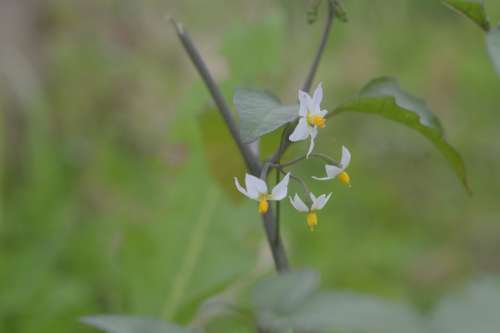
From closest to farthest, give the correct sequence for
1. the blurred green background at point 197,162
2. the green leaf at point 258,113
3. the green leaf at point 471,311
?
the green leaf at point 258,113, the green leaf at point 471,311, the blurred green background at point 197,162

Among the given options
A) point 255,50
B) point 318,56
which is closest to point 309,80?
point 318,56

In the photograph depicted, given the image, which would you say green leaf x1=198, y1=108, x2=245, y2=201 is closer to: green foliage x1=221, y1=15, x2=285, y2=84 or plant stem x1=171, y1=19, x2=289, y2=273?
plant stem x1=171, y1=19, x2=289, y2=273

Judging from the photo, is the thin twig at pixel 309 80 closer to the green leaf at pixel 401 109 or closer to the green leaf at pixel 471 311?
the green leaf at pixel 401 109

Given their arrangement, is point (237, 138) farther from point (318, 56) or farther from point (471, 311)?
point (471, 311)

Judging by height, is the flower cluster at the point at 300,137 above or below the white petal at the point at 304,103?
below

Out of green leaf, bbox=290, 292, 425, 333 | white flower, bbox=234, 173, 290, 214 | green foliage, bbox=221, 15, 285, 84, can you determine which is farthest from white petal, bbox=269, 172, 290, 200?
green foliage, bbox=221, 15, 285, 84

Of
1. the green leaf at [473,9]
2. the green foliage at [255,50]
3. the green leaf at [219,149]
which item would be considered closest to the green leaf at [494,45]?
the green leaf at [473,9]

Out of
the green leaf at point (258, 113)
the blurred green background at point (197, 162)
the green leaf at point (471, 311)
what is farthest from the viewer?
the blurred green background at point (197, 162)
